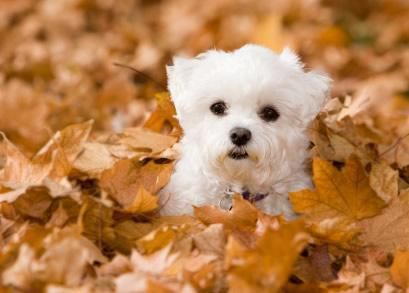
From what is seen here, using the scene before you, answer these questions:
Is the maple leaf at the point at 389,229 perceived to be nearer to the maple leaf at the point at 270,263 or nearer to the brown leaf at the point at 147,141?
the maple leaf at the point at 270,263

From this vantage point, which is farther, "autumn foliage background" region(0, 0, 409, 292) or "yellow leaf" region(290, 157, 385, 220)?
"yellow leaf" region(290, 157, 385, 220)

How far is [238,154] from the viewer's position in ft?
8.20

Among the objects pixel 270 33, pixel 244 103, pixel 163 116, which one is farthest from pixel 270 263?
pixel 270 33

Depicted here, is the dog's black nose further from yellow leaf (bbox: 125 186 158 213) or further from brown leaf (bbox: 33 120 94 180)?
brown leaf (bbox: 33 120 94 180)

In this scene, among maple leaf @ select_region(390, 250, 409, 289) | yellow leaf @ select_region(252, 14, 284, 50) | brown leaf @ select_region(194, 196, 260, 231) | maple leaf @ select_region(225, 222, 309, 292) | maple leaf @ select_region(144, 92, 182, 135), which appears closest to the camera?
maple leaf @ select_region(225, 222, 309, 292)

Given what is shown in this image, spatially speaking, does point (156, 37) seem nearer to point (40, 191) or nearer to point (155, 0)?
point (155, 0)

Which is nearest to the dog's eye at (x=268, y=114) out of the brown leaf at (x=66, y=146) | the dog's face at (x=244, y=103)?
the dog's face at (x=244, y=103)

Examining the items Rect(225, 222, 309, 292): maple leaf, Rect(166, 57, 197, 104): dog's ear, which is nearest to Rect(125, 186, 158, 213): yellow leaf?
Rect(166, 57, 197, 104): dog's ear

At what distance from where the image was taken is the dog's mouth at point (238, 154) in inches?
97.8

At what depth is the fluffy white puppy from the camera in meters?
2.51

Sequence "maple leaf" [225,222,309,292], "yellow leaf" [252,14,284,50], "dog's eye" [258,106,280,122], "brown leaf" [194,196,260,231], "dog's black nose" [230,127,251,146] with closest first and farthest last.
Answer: "maple leaf" [225,222,309,292] → "brown leaf" [194,196,260,231] → "dog's black nose" [230,127,251,146] → "dog's eye" [258,106,280,122] → "yellow leaf" [252,14,284,50]

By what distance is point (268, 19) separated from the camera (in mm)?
6410

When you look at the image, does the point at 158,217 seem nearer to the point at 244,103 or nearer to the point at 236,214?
the point at 236,214

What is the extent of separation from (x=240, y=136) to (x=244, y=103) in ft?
0.42
